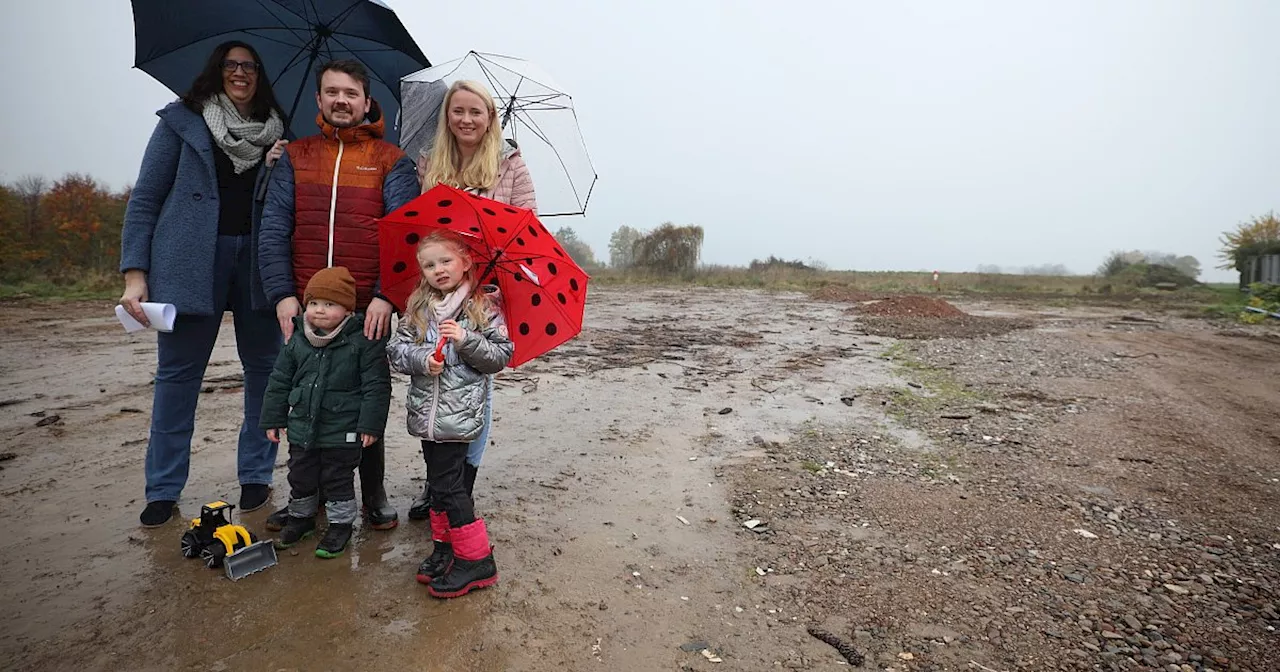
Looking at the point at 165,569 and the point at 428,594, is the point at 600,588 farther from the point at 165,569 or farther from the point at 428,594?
the point at 165,569

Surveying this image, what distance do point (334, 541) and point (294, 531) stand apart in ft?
0.79

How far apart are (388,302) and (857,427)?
4.03 meters

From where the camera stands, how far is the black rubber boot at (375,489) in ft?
10.1

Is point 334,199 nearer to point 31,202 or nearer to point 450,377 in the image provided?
point 450,377

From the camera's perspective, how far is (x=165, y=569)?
2.60m

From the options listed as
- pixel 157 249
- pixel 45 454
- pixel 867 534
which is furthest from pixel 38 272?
pixel 867 534

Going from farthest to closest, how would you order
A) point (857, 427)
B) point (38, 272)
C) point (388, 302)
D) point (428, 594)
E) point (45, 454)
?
point (38, 272), point (857, 427), point (45, 454), point (388, 302), point (428, 594)

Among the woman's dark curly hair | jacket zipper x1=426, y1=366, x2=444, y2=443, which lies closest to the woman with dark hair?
the woman's dark curly hair

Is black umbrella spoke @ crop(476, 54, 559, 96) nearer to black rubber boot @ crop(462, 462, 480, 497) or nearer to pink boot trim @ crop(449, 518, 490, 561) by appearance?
black rubber boot @ crop(462, 462, 480, 497)

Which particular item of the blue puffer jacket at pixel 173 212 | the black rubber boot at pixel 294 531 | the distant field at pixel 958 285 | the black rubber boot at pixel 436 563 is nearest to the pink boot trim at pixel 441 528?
the black rubber boot at pixel 436 563

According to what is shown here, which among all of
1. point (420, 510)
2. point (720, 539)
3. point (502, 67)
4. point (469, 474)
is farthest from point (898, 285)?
point (469, 474)

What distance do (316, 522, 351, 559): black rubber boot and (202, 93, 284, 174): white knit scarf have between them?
1745mm

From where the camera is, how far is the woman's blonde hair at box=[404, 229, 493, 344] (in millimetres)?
2516

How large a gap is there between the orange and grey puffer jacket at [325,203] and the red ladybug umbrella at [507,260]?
0.20 meters
